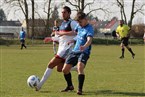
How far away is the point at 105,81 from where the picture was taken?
11.7 m

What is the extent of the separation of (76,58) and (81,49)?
0.53 m

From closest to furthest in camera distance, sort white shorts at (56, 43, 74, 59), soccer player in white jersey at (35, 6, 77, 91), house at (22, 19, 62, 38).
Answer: soccer player in white jersey at (35, 6, 77, 91) < white shorts at (56, 43, 74, 59) < house at (22, 19, 62, 38)

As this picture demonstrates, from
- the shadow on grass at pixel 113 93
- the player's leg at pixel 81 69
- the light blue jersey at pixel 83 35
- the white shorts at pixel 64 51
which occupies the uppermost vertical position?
the light blue jersey at pixel 83 35

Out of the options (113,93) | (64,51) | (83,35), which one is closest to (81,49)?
(83,35)

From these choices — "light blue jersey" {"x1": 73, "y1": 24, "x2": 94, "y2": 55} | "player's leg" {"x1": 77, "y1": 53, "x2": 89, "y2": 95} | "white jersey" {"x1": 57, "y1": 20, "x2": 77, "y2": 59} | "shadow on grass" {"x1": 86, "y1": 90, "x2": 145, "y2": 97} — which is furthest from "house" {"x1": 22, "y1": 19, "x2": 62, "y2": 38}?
"player's leg" {"x1": 77, "y1": 53, "x2": 89, "y2": 95}

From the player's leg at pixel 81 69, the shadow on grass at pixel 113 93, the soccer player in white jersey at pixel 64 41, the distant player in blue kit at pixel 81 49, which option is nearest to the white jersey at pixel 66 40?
the soccer player in white jersey at pixel 64 41

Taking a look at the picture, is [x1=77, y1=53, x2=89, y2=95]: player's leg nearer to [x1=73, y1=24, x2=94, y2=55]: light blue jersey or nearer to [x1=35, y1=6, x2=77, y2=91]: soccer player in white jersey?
[x1=73, y1=24, x2=94, y2=55]: light blue jersey

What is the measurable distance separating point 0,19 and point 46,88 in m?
108

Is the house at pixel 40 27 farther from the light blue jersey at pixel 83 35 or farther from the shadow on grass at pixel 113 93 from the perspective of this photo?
the light blue jersey at pixel 83 35

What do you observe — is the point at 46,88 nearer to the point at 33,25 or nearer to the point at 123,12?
the point at 33,25

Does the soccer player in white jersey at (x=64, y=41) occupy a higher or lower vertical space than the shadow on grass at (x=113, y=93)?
higher

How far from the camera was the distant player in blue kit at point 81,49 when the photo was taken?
902 centimetres

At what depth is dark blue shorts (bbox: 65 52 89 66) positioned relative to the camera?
9.11m

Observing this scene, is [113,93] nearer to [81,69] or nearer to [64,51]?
[81,69]
